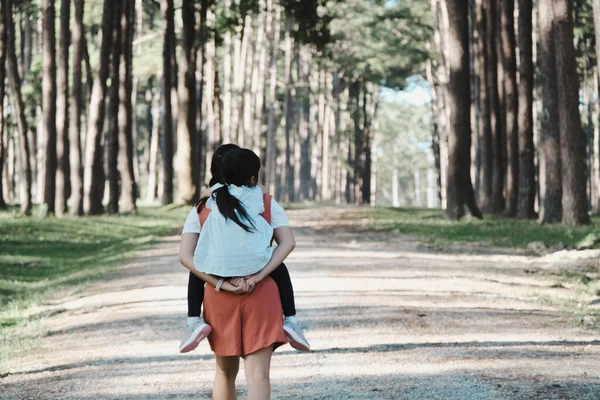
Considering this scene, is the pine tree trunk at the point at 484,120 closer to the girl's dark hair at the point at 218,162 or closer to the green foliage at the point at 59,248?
the green foliage at the point at 59,248

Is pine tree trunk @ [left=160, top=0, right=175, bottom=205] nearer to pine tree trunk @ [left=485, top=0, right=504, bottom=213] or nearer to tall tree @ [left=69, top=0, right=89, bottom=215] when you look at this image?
tall tree @ [left=69, top=0, right=89, bottom=215]

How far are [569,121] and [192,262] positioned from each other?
17178 millimetres

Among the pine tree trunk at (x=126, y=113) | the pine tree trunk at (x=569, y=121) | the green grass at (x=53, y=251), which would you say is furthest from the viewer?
the pine tree trunk at (x=126, y=113)

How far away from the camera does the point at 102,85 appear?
29.0 m

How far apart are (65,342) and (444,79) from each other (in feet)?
106

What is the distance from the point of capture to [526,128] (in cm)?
2577

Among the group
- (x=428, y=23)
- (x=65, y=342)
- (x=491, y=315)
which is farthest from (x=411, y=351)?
(x=428, y=23)

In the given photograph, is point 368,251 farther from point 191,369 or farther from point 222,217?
point 222,217

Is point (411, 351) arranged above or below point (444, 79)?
below

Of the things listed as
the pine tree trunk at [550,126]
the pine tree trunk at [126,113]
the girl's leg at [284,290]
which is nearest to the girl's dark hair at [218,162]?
the girl's leg at [284,290]

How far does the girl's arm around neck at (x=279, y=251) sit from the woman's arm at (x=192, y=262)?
12cm

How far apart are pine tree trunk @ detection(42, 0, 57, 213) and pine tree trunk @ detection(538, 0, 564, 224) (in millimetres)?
13461

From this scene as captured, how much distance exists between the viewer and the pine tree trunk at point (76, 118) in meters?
28.2

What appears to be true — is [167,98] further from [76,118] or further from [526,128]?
[526,128]
